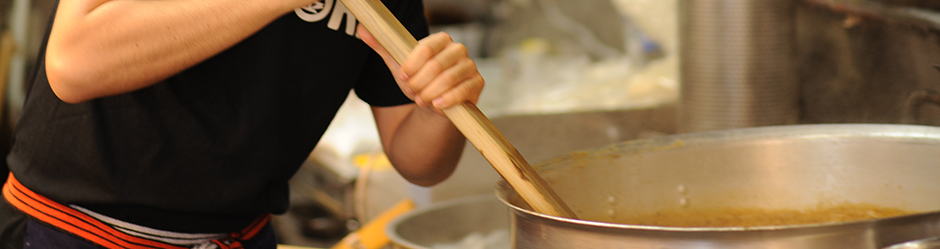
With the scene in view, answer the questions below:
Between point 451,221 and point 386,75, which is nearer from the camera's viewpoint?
point 386,75

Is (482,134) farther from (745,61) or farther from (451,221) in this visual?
(745,61)

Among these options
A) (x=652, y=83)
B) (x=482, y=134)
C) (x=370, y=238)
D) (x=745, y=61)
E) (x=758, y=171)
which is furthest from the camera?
(x=652, y=83)

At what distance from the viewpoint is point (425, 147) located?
3.17ft

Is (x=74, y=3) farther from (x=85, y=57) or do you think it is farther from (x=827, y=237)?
(x=827, y=237)

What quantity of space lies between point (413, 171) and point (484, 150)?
0.41 metres

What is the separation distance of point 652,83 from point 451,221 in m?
1.00

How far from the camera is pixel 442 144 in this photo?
0.95m

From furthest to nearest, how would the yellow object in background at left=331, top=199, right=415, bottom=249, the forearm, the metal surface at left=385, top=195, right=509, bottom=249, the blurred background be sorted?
the yellow object in background at left=331, top=199, right=415, bottom=249
the metal surface at left=385, top=195, right=509, bottom=249
the blurred background
the forearm

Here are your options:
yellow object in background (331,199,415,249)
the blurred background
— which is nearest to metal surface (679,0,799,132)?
the blurred background

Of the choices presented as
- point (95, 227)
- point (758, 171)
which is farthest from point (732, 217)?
point (95, 227)

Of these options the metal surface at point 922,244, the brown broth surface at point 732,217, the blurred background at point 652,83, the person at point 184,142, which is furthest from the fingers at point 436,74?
the blurred background at point 652,83

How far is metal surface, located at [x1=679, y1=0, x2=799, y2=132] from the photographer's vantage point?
1.46m

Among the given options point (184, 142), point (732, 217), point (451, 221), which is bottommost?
point (451, 221)

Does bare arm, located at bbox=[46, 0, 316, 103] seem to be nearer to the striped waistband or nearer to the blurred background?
the striped waistband
